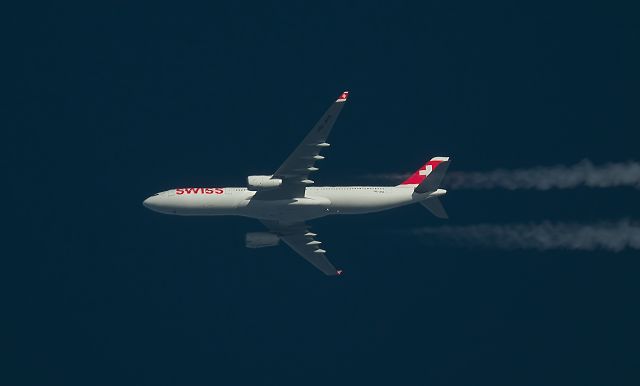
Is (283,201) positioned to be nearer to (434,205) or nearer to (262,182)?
(262,182)

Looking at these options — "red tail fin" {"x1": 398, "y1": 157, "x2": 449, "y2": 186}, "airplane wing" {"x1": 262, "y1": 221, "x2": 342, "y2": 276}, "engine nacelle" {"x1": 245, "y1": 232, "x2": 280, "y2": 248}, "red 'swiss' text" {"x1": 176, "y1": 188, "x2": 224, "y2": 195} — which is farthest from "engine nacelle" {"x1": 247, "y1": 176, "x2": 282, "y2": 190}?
"red tail fin" {"x1": 398, "y1": 157, "x2": 449, "y2": 186}

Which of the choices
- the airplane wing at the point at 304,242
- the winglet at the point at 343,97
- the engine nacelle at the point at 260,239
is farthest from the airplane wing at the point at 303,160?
the airplane wing at the point at 304,242

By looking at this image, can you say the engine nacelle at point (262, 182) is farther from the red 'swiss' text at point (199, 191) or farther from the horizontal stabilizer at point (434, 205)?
the horizontal stabilizer at point (434, 205)

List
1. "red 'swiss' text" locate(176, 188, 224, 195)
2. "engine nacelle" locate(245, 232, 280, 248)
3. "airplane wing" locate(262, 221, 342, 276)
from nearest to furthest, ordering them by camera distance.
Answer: "red 'swiss' text" locate(176, 188, 224, 195)
"engine nacelle" locate(245, 232, 280, 248)
"airplane wing" locate(262, 221, 342, 276)

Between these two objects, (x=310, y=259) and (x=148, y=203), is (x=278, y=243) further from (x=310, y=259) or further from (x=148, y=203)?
(x=148, y=203)

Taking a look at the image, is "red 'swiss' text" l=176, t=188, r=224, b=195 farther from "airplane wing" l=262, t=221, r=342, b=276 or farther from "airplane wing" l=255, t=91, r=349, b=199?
"airplane wing" l=262, t=221, r=342, b=276

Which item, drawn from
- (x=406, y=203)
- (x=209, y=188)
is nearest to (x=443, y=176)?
(x=406, y=203)
